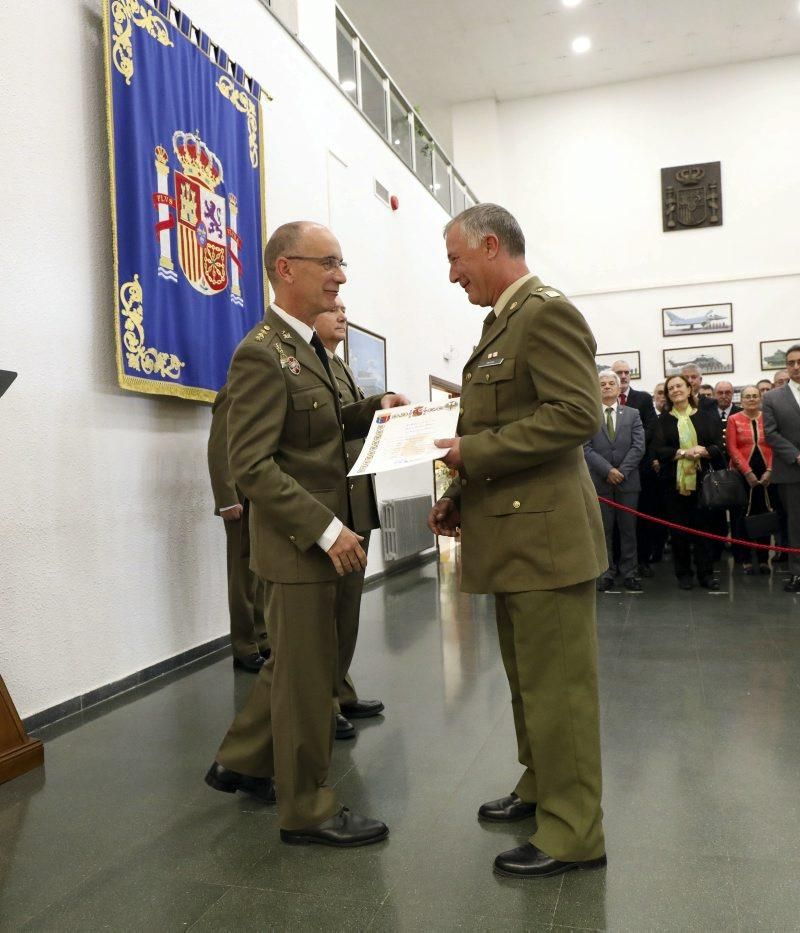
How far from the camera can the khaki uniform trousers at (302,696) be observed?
204 cm

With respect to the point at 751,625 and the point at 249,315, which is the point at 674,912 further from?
the point at 249,315

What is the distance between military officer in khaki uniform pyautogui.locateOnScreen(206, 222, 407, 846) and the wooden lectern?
3.48 feet

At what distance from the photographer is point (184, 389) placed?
4121 millimetres

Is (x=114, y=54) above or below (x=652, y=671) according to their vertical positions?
above

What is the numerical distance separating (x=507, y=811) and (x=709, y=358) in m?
12.0

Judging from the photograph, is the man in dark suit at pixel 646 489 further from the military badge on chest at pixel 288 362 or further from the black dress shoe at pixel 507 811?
the military badge on chest at pixel 288 362

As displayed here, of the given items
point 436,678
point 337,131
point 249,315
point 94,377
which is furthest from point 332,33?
point 436,678

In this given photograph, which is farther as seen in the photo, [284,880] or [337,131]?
[337,131]

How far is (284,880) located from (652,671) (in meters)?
2.32

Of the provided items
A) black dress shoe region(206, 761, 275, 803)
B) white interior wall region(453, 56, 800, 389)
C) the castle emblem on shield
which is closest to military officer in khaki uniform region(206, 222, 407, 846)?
black dress shoe region(206, 761, 275, 803)

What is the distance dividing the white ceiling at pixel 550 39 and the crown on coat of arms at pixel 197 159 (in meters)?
8.11

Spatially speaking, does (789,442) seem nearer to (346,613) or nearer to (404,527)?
(404,527)

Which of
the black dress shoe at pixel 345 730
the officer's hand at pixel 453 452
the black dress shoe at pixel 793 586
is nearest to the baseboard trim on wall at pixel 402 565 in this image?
the black dress shoe at pixel 793 586

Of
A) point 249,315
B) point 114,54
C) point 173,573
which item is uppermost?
point 114,54
